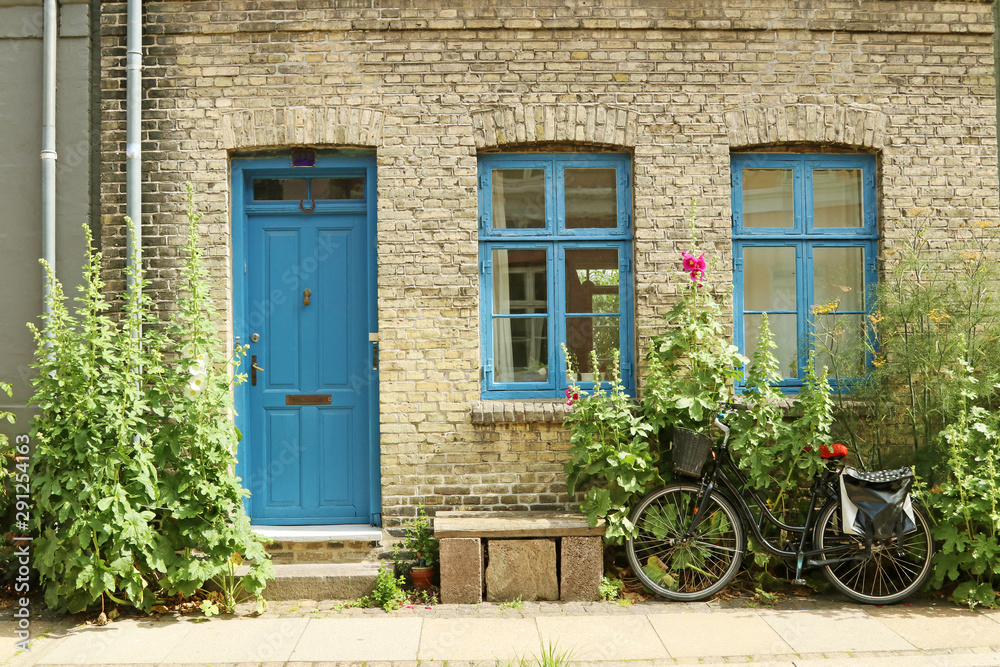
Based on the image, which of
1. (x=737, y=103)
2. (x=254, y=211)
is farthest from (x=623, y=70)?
(x=254, y=211)

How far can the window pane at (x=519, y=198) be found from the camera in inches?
231

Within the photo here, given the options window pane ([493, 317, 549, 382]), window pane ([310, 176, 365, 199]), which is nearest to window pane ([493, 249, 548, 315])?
window pane ([493, 317, 549, 382])

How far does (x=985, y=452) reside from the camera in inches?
196

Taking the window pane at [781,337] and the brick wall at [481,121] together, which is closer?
the brick wall at [481,121]

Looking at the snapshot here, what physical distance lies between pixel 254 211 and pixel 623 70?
3117 mm

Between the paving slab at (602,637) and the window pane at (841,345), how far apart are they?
2447mm

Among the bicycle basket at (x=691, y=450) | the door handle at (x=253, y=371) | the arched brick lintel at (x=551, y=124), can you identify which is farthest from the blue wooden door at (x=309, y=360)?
the bicycle basket at (x=691, y=450)

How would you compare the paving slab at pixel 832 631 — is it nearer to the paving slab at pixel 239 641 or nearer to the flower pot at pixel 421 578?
the flower pot at pixel 421 578

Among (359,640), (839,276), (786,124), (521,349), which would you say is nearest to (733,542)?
(521,349)

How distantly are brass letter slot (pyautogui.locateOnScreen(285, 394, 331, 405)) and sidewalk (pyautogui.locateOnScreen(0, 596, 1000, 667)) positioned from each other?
5.05 feet

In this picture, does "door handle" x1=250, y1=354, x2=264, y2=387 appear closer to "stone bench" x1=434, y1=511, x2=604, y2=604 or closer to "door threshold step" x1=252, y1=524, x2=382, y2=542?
"door threshold step" x1=252, y1=524, x2=382, y2=542

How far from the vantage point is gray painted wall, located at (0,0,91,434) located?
5582mm

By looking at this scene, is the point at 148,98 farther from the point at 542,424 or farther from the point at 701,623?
the point at 701,623

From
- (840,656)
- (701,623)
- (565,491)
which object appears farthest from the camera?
(565,491)
